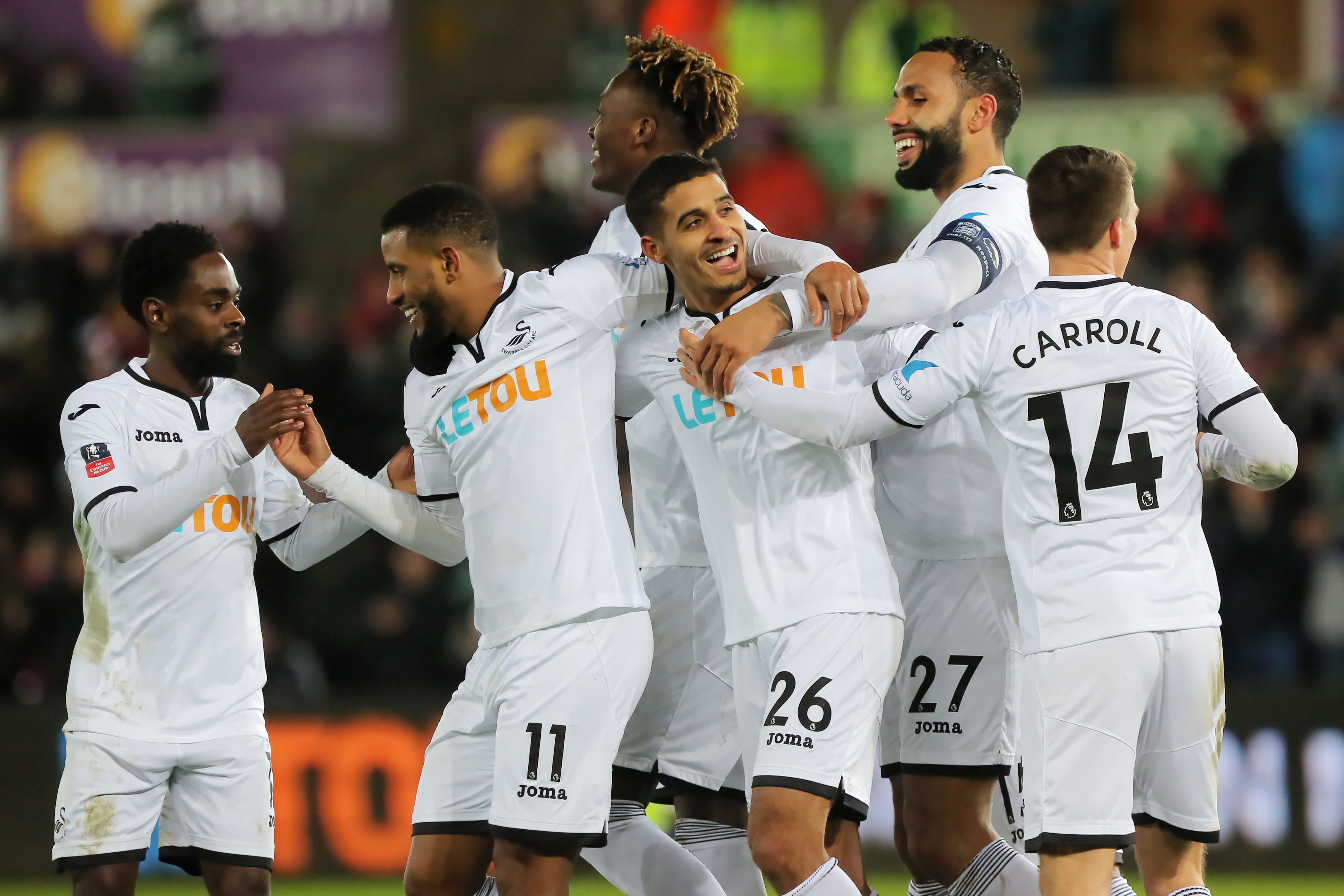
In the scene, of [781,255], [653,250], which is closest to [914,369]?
[781,255]

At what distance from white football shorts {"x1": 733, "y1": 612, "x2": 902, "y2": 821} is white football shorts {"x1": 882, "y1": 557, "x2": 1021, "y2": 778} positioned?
0.53m

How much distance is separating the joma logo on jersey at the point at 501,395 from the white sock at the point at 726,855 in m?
1.56

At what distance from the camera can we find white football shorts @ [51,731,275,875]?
17.5 feet

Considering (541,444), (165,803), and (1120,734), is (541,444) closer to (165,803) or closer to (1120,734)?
(165,803)

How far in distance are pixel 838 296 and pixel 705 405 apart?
1.70ft

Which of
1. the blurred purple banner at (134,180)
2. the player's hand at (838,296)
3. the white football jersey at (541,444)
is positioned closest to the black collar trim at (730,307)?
the white football jersey at (541,444)

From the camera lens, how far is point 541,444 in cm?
513

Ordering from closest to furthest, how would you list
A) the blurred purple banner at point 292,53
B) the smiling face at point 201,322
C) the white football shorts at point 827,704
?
the white football shorts at point 827,704
the smiling face at point 201,322
the blurred purple banner at point 292,53

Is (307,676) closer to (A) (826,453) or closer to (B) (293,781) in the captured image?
(B) (293,781)

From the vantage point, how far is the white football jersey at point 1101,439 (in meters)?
4.84

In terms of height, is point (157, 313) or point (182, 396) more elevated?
point (157, 313)

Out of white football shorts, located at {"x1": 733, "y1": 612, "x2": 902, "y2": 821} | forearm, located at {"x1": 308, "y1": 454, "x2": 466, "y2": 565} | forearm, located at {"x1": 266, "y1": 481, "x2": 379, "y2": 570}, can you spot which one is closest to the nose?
white football shorts, located at {"x1": 733, "y1": 612, "x2": 902, "y2": 821}

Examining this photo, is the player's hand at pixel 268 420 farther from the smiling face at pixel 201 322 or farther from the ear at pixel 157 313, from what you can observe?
the ear at pixel 157 313

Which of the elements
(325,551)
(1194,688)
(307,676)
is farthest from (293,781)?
(1194,688)
